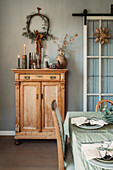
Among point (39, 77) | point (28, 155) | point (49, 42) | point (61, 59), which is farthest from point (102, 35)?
point (28, 155)

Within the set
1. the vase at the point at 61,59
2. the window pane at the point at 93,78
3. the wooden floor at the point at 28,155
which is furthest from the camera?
the window pane at the point at 93,78

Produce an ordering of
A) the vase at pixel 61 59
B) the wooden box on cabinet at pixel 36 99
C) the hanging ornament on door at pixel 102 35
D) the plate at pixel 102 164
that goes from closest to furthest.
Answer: the plate at pixel 102 164 < the wooden box on cabinet at pixel 36 99 < the vase at pixel 61 59 < the hanging ornament on door at pixel 102 35

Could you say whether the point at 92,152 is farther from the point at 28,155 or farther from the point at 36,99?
the point at 36,99

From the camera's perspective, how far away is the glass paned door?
3.37m

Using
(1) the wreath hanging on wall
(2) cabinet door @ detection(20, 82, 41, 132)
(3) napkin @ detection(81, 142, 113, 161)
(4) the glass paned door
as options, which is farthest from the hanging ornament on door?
(3) napkin @ detection(81, 142, 113, 161)

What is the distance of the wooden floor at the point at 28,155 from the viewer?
2.27 m

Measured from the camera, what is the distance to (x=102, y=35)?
330 centimetres

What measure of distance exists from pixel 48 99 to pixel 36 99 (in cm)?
21

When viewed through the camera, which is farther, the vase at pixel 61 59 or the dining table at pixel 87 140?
the vase at pixel 61 59

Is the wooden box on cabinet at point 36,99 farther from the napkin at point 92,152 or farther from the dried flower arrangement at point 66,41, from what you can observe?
the napkin at point 92,152

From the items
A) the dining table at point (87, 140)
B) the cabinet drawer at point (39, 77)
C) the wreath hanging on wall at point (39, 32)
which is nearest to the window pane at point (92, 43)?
the wreath hanging on wall at point (39, 32)

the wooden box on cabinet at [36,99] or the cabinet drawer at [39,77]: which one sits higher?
the cabinet drawer at [39,77]

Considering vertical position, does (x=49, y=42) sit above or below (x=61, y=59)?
above

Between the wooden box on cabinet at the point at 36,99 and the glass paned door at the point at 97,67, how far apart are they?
689mm
